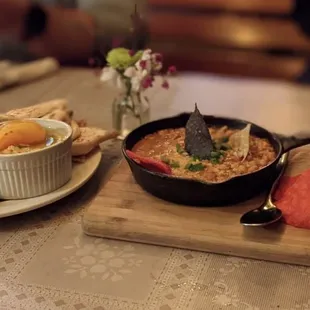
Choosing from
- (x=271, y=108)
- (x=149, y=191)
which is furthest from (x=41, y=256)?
(x=271, y=108)

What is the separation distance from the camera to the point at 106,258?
941mm

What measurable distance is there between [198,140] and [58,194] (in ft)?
0.88

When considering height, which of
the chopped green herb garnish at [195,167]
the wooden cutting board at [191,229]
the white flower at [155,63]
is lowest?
the wooden cutting board at [191,229]

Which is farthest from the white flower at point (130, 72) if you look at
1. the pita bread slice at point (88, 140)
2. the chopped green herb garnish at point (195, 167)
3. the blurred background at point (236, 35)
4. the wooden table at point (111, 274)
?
the blurred background at point (236, 35)

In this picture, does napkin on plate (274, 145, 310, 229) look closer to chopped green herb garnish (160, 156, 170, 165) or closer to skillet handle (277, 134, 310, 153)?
skillet handle (277, 134, 310, 153)

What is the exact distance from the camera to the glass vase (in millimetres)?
1412

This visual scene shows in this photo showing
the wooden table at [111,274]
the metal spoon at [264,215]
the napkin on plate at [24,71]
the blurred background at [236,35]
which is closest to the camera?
the wooden table at [111,274]

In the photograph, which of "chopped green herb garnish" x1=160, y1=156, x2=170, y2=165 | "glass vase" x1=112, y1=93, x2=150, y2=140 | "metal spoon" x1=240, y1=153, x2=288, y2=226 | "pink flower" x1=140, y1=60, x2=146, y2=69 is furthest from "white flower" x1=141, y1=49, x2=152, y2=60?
"metal spoon" x1=240, y1=153, x2=288, y2=226

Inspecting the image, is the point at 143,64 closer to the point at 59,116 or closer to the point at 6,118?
the point at 59,116

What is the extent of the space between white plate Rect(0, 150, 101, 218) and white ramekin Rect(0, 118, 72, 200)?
0.01 metres

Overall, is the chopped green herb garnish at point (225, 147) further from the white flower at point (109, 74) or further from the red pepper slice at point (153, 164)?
the white flower at point (109, 74)

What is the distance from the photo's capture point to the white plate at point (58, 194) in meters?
1.01

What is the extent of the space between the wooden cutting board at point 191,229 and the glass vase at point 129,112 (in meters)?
0.39

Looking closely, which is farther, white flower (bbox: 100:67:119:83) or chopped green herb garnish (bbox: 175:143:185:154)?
white flower (bbox: 100:67:119:83)
